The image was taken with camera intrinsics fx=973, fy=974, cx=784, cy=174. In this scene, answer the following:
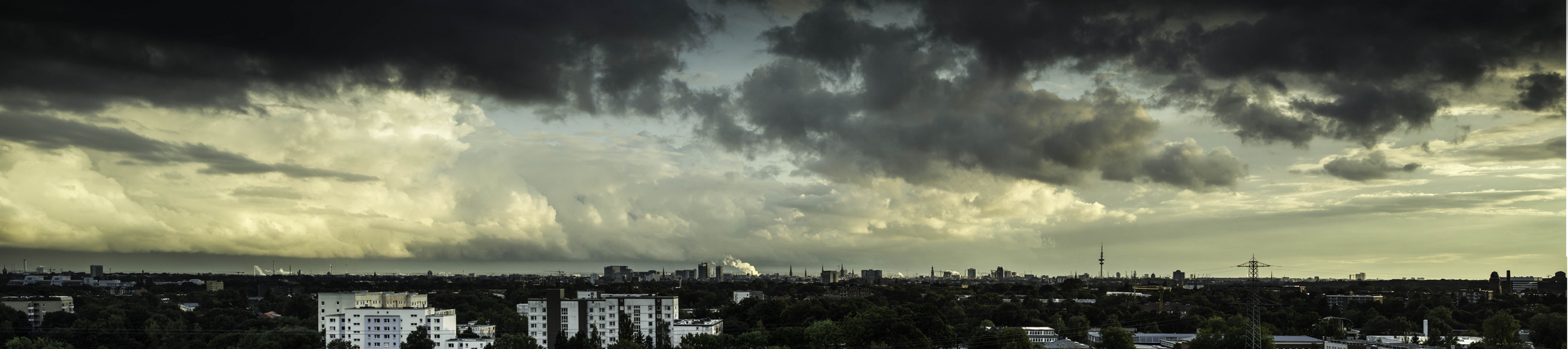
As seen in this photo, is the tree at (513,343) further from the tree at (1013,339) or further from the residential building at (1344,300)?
the residential building at (1344,300)

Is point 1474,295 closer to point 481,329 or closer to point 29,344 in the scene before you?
point 481,329

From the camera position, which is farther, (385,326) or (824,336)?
(385,326)

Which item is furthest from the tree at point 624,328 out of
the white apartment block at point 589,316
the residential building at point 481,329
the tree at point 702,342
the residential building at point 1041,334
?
the residential building at point 1041,334

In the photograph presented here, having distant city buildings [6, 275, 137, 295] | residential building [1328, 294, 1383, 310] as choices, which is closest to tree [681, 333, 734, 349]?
residential building [1328, 294, 1383, 310]

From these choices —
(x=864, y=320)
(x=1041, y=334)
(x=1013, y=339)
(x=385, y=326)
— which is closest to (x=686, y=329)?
(x=864, y=320)

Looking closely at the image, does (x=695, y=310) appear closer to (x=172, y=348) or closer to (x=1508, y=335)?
(x=172, y=348)

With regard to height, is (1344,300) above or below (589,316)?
below
